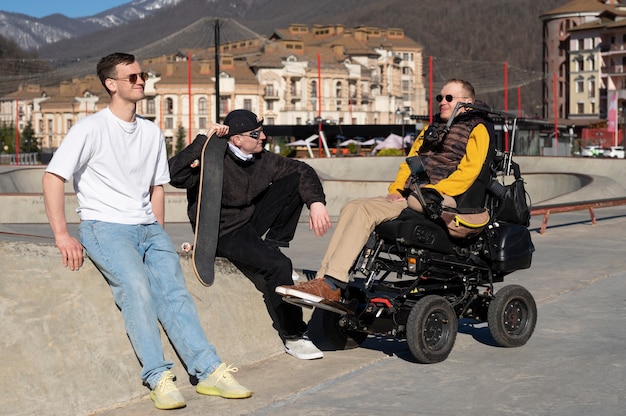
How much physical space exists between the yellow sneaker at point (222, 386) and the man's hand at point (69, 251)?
0.99m

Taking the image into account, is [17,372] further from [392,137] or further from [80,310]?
[392,137]

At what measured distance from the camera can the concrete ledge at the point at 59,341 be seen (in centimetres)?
554

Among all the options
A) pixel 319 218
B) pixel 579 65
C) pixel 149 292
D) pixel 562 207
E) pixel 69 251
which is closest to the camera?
pixel 69 251

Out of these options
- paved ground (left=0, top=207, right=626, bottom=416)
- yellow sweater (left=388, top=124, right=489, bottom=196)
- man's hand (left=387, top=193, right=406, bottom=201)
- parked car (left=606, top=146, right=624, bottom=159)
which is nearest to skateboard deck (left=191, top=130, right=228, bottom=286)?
paved ground (left=0, top=207, right=626, bottom=416)

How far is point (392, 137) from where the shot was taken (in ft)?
286

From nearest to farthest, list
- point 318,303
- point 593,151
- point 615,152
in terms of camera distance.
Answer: point 318,303
point 593,151
point 615,152

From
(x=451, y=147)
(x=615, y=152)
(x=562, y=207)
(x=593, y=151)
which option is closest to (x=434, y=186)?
(x=451, y=147)

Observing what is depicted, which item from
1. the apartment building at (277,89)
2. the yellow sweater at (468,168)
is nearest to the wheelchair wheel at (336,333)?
the yellow sweater at (468,168)

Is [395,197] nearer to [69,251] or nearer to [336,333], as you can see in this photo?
[336,333]

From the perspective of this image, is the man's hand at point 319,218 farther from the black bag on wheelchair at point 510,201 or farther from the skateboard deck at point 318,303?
the black bag on wheelchair at point 510,201

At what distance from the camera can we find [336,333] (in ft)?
24.7

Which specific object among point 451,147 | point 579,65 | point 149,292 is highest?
point 579,65

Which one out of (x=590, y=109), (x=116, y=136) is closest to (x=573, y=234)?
(x=116, y=136)

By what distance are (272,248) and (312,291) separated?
1.96ft
